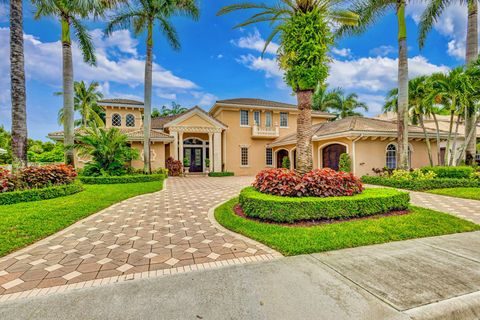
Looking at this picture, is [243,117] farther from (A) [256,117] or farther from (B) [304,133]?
(B) [304,133]

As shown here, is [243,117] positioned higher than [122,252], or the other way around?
[243,117]

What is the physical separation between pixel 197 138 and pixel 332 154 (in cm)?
1299

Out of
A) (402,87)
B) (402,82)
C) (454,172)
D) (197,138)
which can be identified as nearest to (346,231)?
(454,172)

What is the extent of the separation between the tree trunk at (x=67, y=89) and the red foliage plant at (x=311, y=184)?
12637mm

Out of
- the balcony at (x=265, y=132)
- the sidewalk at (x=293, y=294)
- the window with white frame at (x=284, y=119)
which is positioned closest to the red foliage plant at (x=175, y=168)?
the balcony at (x=265, y=132)

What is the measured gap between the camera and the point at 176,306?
2.66 metres

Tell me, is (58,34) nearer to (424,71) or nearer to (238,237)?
(238,237)

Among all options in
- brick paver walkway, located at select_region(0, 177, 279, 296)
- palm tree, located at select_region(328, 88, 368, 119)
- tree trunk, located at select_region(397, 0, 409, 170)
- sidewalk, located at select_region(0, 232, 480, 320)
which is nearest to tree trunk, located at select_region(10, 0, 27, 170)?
brick paver walkway, located at select_region(0, 177, 279, 296)

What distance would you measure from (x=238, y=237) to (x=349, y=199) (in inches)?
123

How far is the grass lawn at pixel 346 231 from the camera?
443 centimetres

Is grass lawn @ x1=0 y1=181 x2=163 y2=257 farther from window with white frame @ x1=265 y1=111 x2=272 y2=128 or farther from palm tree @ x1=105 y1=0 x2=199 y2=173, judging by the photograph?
window with white frame @ x1=265 y1=111 x2=272 y2=128

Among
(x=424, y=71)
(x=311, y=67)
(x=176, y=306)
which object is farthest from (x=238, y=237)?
(x=424, y=71)

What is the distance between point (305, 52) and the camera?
7188 millimetres

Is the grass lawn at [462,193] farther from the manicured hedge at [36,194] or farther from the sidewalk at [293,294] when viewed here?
the manicured hedge at [36,194]
